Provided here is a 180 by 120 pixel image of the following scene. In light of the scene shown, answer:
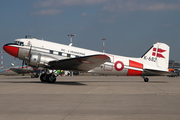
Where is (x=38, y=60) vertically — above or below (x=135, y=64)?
below

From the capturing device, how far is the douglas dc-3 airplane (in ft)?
62.6

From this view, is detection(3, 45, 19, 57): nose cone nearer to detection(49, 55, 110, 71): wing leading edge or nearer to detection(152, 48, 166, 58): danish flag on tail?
detection(49, 55, 110, 71): wing leading edge

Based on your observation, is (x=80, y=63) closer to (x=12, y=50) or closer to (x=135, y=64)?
(x=135, y=64)

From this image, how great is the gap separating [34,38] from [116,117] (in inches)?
675

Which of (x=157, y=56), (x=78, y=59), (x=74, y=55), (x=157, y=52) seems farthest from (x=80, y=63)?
(x=157, y=52)

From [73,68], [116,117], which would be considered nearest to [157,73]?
[73,68]

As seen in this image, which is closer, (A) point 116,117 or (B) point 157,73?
(A) point 116,117

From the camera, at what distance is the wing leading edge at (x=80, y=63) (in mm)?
17283

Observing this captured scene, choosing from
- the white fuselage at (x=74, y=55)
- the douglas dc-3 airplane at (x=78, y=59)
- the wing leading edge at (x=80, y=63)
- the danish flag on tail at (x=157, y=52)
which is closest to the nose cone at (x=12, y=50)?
the douglas dc-3 airplane at (x=78, y=59)

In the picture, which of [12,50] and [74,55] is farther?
[74,55]

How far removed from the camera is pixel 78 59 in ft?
57.8

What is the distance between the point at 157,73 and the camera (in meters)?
22.4

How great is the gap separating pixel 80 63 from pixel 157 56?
10176 millimetres

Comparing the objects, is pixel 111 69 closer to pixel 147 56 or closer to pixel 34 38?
pixel 147 56
